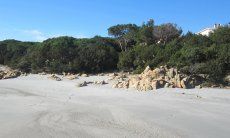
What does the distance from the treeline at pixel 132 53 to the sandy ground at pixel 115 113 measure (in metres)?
4.92

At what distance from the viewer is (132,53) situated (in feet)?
101

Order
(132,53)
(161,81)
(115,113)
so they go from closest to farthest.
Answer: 1. (115,113)
2. (161,81)
3. (132,53)

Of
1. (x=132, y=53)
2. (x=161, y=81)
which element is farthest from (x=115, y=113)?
(x=132, y=53)

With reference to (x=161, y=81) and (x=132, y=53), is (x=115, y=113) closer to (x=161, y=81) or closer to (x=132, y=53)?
(x=161, y=81)

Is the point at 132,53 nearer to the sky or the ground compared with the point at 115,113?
nearer to the sky

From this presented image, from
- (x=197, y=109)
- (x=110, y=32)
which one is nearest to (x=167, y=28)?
(x=110, y=32)

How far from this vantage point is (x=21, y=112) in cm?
1569

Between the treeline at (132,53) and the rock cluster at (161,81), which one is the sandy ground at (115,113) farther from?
the treeline at (132,53)

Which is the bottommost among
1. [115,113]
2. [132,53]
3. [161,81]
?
[115,113]

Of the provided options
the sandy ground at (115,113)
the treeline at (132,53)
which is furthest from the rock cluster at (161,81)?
the treeline at (132,53)

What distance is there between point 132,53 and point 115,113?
54.6 ft

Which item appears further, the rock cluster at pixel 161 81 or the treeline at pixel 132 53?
the treeline at pixel 132 53

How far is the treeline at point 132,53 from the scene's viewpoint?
923 inches

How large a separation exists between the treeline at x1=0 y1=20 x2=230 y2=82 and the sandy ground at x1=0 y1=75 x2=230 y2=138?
4916 mm
